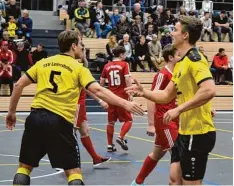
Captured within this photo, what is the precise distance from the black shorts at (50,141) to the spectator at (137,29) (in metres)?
20.1

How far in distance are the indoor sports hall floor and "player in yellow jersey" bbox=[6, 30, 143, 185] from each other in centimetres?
258

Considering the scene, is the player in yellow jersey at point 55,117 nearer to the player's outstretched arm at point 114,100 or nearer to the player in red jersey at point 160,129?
the player's outstretched arm at point 114,100

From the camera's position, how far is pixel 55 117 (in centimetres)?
699

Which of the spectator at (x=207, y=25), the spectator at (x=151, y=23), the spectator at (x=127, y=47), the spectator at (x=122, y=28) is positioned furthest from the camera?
the spectator at (x=207, y=25)

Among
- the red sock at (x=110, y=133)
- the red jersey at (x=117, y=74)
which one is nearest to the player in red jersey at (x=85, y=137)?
the red sock at (x=110, y=133)

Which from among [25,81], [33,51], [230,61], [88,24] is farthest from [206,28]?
[25,81]

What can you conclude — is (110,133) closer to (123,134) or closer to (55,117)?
(123,134)

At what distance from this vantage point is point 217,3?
120 feet

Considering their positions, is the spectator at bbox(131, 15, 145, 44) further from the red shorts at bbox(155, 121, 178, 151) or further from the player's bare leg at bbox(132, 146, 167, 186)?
the player's bare leg at bbox(132, 146, 167, 186)

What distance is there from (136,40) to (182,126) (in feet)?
66.6

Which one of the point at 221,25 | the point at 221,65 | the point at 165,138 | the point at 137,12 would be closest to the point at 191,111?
the point at 165,138

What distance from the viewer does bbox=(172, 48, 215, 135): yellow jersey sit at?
650 centimetres

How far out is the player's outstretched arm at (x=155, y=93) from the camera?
6.79 metres

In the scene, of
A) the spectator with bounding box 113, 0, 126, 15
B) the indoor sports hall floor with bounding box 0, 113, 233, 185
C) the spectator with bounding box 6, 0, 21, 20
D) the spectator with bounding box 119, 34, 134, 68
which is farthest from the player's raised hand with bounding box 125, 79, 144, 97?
the spectator with bounding box 113, 0, 126, 15
